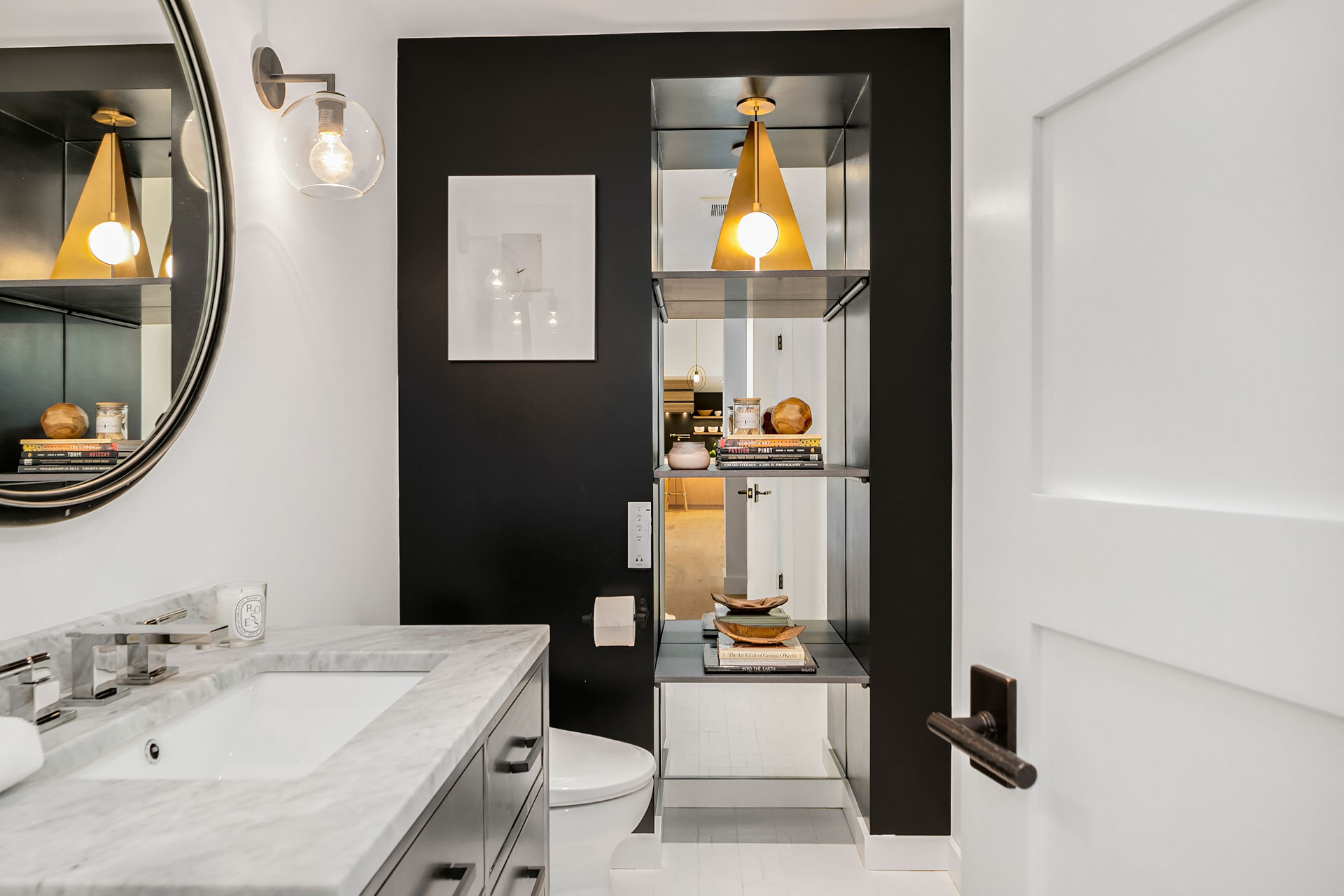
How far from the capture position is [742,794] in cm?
258

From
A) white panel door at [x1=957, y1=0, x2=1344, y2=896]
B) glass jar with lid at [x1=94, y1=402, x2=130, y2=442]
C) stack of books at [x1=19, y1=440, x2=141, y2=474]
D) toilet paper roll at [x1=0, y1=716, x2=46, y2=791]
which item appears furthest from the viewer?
glass jar with lid at [x1=94, y1=402, x2=130, y2=442]

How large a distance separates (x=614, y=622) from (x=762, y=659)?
18.8 inches

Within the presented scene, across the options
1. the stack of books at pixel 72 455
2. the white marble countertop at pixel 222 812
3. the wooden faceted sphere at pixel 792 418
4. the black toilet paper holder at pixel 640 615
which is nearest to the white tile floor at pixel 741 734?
the black toilet paper holder at pixel 640 615

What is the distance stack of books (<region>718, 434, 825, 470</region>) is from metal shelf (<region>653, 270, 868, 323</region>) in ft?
1.55

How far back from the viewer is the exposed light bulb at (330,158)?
57.8 inches

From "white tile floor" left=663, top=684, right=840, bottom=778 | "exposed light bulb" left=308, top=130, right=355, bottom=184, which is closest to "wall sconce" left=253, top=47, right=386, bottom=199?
"exposed light bulb" left=308, top=130, right=355, bottom=184

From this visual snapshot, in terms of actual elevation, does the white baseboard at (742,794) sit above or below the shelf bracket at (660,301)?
below

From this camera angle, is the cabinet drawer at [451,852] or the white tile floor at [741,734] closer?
the cabinet drawer at [451,852]

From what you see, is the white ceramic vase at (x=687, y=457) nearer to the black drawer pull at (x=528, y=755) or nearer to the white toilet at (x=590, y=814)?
Result: the white toilet at (x=590, y=814)

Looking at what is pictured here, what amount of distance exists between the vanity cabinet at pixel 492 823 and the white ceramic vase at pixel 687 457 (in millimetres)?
1014

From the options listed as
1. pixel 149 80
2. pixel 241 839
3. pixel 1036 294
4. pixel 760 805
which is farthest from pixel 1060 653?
pixel 760 805

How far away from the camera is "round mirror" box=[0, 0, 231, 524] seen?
0.98 metres

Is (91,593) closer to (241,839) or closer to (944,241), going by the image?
(241,839)

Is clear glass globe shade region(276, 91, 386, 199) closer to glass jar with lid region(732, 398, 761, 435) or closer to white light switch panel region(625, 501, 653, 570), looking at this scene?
white light switch panel region(625, 501, 653, 570)
